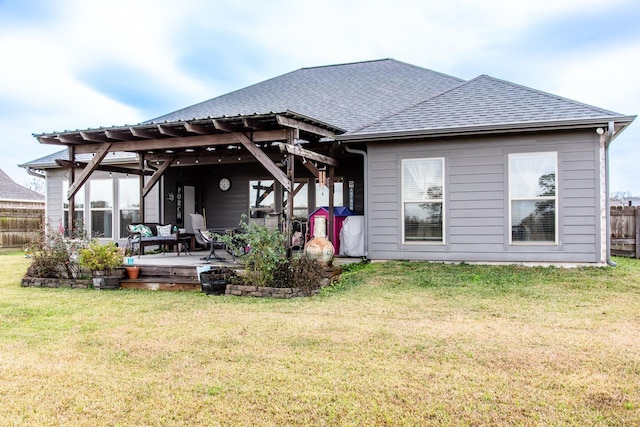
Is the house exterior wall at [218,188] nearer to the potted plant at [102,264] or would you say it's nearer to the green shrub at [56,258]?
the green shrub at [56,258]

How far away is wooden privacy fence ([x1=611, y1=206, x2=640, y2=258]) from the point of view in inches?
430

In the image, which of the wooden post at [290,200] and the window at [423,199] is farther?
the window at [423,199]

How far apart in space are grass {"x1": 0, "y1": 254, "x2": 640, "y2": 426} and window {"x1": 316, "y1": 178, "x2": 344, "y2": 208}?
536 centimetres

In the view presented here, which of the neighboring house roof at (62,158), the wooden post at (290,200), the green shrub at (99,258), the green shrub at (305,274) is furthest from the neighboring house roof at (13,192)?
the green shrub at (305,274)

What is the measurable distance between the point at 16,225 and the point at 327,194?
420 inches

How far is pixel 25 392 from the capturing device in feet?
10.1

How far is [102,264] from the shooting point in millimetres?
7512

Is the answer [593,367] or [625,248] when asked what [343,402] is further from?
[625,248]

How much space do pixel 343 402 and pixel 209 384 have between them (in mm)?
913

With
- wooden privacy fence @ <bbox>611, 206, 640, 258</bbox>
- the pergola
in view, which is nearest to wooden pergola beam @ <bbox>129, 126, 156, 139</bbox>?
the pergola

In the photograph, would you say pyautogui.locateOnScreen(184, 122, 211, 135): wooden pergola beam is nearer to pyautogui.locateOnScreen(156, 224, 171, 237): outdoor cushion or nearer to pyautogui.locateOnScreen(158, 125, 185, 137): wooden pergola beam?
pyautogui.locateOnScreen(158, 125, 185, 137): wooden pergola beam

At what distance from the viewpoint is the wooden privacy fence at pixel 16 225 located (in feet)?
49.9

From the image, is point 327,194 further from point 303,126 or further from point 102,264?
point 102,264

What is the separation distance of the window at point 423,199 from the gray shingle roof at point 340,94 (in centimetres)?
188
